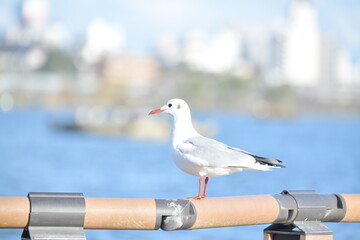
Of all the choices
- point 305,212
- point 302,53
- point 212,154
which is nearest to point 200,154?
point 212,154

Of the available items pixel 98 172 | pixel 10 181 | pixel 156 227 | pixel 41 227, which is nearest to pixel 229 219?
pixel 156 227

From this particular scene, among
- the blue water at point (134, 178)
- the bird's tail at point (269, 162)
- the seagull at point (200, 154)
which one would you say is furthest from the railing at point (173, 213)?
the blue water at point (134, 178)

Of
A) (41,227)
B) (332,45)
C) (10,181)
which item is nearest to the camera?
(41,227)

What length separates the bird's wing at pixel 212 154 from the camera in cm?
294

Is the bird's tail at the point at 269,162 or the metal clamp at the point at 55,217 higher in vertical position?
the bird's tail at the point at 269,162

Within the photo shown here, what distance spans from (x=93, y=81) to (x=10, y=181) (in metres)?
96.9

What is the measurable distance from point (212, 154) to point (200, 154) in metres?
0.06

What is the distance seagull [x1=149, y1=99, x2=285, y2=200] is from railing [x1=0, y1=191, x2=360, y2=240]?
40cm

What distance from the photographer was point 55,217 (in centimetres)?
203

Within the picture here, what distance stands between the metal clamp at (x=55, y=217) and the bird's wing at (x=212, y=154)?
37.6 inches

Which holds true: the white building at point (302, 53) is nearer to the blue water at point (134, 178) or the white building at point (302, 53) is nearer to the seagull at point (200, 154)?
the blue water at point (134, 178)

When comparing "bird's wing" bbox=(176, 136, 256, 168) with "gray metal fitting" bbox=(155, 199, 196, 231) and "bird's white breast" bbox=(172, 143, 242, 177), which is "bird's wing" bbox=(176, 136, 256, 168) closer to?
"bird's white breast" bbox=(172, 143, 242, 177)

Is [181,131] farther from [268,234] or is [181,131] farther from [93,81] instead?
[93,81]

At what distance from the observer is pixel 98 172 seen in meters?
26.3
